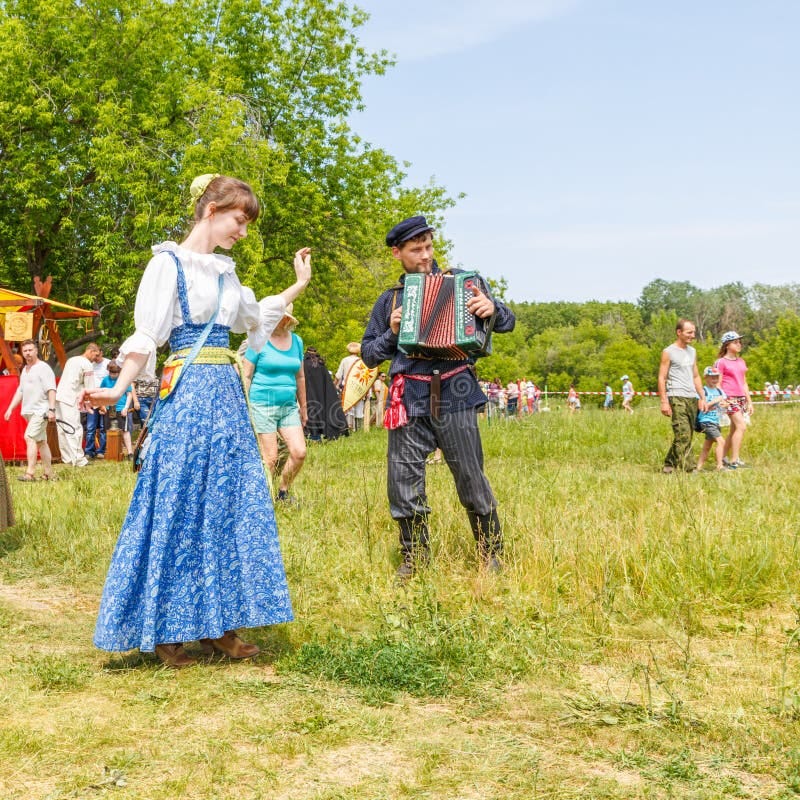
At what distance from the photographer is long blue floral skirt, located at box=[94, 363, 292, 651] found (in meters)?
4.26

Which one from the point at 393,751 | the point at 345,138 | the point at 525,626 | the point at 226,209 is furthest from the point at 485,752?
the point at 345,138

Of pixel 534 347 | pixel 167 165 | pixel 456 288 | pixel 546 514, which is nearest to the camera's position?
pixel 456 288

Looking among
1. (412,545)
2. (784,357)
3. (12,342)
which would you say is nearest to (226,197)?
(412,545)

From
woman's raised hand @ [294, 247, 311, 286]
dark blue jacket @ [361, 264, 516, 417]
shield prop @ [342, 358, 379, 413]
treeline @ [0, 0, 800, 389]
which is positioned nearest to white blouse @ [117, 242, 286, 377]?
woman's raised hand @ [294, 247, 311, 286]

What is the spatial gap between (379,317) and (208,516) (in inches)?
75.3

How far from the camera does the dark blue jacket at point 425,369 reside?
5543 mm

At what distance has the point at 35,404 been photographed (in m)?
12.5

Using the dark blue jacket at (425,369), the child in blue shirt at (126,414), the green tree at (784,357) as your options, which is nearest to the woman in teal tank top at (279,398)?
the dark blue jacket at (425,369)

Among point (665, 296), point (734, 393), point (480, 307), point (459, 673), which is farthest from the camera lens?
point (665, 296)

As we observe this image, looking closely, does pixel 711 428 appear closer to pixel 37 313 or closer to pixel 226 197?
pixel 226 197

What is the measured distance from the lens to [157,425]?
4414 millimetres

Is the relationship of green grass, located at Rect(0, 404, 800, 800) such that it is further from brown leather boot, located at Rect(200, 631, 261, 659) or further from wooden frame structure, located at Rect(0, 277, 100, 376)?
wooden frame structure, located at Rect(0, 277, 100, 376)

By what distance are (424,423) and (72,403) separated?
34.8 ft

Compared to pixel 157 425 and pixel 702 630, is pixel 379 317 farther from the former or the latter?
pixel 702 630
